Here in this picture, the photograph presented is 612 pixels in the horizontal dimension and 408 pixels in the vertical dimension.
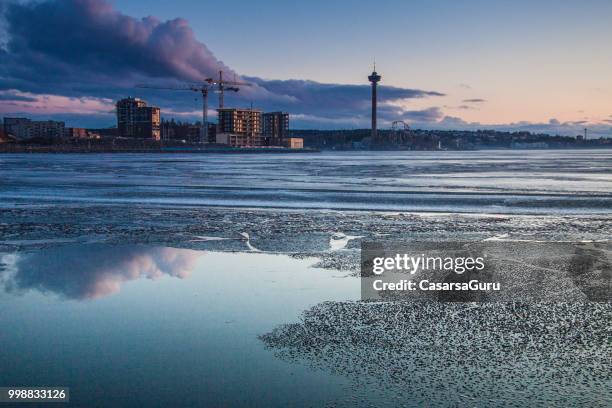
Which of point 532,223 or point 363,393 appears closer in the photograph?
point 363,393

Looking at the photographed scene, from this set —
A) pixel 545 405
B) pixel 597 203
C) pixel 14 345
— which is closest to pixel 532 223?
pixel 597 203

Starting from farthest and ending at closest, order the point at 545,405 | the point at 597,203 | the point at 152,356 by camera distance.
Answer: the point at 597,203 < the point at 152,356 < the point at 545,405

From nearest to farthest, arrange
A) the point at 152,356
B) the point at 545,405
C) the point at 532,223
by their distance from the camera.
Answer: the point at 545,405
the point at 152,356
the point at 532,223

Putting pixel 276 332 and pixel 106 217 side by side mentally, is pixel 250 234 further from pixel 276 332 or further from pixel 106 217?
pixel 276 332

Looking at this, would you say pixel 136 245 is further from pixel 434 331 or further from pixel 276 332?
pixel 434 331

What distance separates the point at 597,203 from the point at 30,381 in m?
17.8

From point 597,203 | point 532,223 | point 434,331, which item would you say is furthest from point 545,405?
point 597,203

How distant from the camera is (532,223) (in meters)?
13.5

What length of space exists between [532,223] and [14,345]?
37.4 ft

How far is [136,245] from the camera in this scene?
1053cm

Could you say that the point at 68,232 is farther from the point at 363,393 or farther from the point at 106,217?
the point at 363,393

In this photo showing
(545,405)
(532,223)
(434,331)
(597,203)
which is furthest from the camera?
(597,203)

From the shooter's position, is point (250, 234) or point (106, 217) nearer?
point (250, 234)

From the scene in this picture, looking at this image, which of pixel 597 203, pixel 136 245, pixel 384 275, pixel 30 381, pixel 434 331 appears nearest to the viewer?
pixel 30 381
